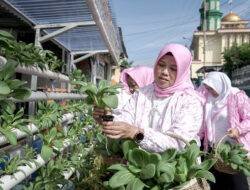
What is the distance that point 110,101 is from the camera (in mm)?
2305

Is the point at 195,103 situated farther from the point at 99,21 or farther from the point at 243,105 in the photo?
the point at 99,21

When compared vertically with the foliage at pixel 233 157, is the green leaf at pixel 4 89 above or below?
above

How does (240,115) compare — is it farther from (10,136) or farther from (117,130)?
(10,136)

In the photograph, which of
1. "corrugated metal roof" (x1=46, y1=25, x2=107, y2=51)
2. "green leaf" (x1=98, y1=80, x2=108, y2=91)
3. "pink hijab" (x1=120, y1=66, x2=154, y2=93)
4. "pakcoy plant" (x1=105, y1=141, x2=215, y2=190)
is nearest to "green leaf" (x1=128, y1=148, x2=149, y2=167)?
"pakcoy plant" (x1=105, y1=141, x2=215, y2=190)

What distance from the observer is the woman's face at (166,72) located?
2.82 metres

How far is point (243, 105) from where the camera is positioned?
15.9 feet

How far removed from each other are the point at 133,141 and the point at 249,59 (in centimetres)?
5579

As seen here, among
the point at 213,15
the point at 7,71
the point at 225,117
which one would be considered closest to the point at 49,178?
the point at 7,71

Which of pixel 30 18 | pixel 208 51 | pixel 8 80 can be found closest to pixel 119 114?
pixel 8 80

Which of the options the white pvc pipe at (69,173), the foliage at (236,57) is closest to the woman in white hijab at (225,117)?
the white pvc pipe at (69,173)

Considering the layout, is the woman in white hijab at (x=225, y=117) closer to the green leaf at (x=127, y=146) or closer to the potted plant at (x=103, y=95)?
the green leaf at (x=127, y=146)

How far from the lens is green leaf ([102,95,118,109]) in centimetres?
229

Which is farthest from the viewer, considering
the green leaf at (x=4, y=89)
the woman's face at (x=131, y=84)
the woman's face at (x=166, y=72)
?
the woman's face at (x=131, y=84)

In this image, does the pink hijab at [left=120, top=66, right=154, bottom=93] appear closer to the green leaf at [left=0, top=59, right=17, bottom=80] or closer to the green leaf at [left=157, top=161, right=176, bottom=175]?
the green leaf at [left=157, top=161, right=176, bottom=175]
